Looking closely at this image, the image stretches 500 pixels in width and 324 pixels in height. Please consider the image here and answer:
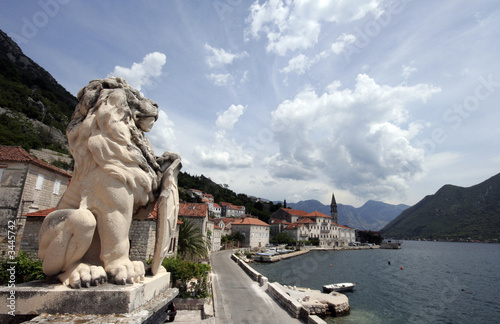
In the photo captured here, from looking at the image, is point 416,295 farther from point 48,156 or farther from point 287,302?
point 48,156

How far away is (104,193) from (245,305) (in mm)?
13193

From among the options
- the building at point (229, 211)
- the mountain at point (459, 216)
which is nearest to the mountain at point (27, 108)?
the building at point (229, 211)

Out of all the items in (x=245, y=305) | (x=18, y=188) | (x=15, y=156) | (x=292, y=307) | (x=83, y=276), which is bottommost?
(x=245, y=305)

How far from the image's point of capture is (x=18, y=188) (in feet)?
51.3

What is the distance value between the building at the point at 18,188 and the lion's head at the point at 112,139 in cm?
1623

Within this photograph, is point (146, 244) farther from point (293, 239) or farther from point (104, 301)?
point (293, 239)

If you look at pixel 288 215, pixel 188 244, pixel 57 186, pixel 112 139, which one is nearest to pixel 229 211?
Result: pixel 288 215

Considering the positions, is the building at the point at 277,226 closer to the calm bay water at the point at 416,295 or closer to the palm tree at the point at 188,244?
the calm bay water at the point at 416,295

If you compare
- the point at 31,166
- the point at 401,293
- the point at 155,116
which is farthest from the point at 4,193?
the point at 401,293

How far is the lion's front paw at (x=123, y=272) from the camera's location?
8.75 feet

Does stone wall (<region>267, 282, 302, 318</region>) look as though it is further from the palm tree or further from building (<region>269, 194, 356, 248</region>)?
building (<region>269, 194, 356, 248</region>)

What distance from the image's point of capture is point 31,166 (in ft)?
53.0

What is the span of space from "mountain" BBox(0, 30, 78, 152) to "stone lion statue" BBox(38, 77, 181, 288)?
48.1 metres

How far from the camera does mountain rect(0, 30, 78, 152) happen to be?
147ft
